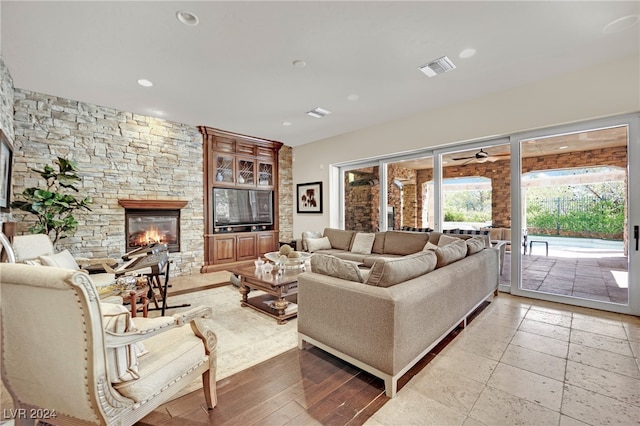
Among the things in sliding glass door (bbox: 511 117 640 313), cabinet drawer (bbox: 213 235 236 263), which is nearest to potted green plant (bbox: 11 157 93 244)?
cabinet drawer (bbox: 213 235 236 263)

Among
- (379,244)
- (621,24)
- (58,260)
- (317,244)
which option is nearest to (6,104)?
(58,260)

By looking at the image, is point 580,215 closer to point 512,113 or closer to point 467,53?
point 512,113

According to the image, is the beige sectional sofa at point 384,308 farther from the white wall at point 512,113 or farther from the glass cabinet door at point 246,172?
the glass cabinet door at point 246,172

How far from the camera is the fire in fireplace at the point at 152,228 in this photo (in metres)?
4.76

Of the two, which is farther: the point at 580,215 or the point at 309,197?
the point at 309,197

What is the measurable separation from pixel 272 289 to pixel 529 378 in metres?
2.38

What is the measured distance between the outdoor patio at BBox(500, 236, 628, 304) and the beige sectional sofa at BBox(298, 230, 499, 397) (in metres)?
2.12

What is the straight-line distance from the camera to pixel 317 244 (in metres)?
5.65

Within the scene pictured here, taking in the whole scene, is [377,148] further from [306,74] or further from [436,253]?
[436,253]

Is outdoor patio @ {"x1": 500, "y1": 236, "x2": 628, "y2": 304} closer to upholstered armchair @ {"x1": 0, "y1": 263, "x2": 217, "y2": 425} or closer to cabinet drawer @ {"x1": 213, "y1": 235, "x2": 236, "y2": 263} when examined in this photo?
upholstered armchair @ {"x1": 0, "y1": 263, "x2": 217, "y2": 425}

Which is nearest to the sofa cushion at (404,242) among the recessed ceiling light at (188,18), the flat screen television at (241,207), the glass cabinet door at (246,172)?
the flat screen television at (241,207)

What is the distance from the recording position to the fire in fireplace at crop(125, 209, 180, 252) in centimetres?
476

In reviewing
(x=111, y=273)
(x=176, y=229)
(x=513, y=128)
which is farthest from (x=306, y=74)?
(x=176, y=229)

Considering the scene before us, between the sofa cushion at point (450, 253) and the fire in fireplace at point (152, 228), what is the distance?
4750 mm
